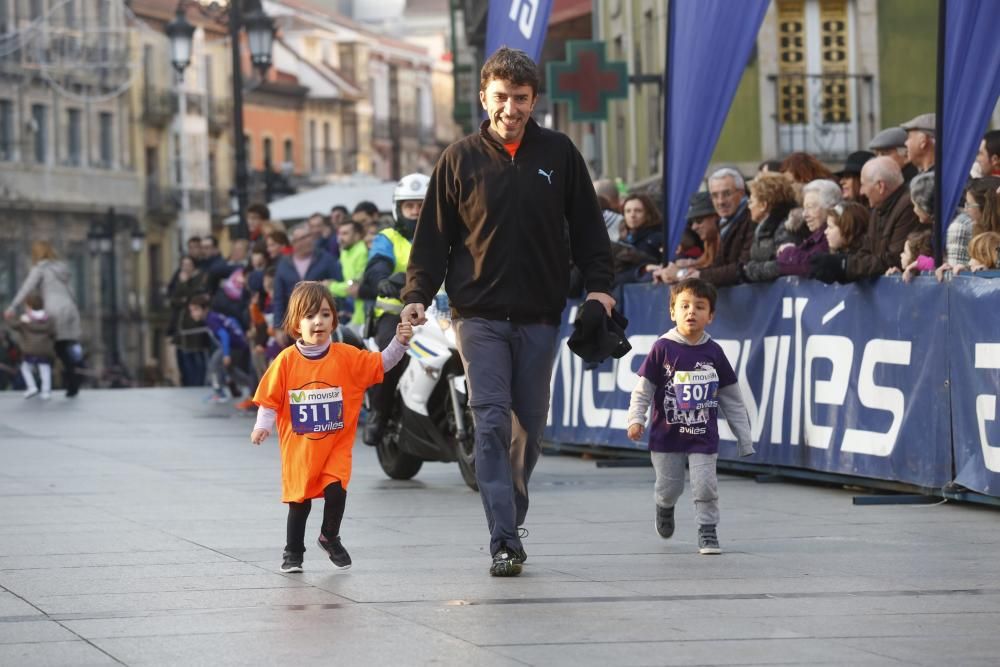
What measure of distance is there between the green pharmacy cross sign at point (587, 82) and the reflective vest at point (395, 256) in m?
11.6

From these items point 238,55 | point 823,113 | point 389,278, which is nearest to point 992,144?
point 389,278

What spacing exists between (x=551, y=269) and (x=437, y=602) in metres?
1.70

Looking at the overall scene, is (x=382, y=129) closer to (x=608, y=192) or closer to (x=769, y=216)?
(x=608, y=192)

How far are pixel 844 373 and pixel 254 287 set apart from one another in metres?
11.9

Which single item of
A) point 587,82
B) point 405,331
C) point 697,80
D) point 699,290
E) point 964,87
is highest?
point 587,82

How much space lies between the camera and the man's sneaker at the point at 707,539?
9875 millimetres

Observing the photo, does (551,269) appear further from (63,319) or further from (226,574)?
(63,319)

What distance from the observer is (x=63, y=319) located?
28609 millimetres

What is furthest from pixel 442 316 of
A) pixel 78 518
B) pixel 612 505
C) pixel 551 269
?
pixel 551 269

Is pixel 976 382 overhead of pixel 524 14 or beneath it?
beneath

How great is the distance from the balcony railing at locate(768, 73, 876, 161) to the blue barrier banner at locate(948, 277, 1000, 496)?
815 inches

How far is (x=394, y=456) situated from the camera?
14.2m

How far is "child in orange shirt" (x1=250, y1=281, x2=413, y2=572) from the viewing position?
9445 mm

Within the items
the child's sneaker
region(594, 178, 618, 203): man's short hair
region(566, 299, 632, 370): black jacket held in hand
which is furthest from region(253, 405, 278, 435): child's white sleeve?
the child's sneaker
